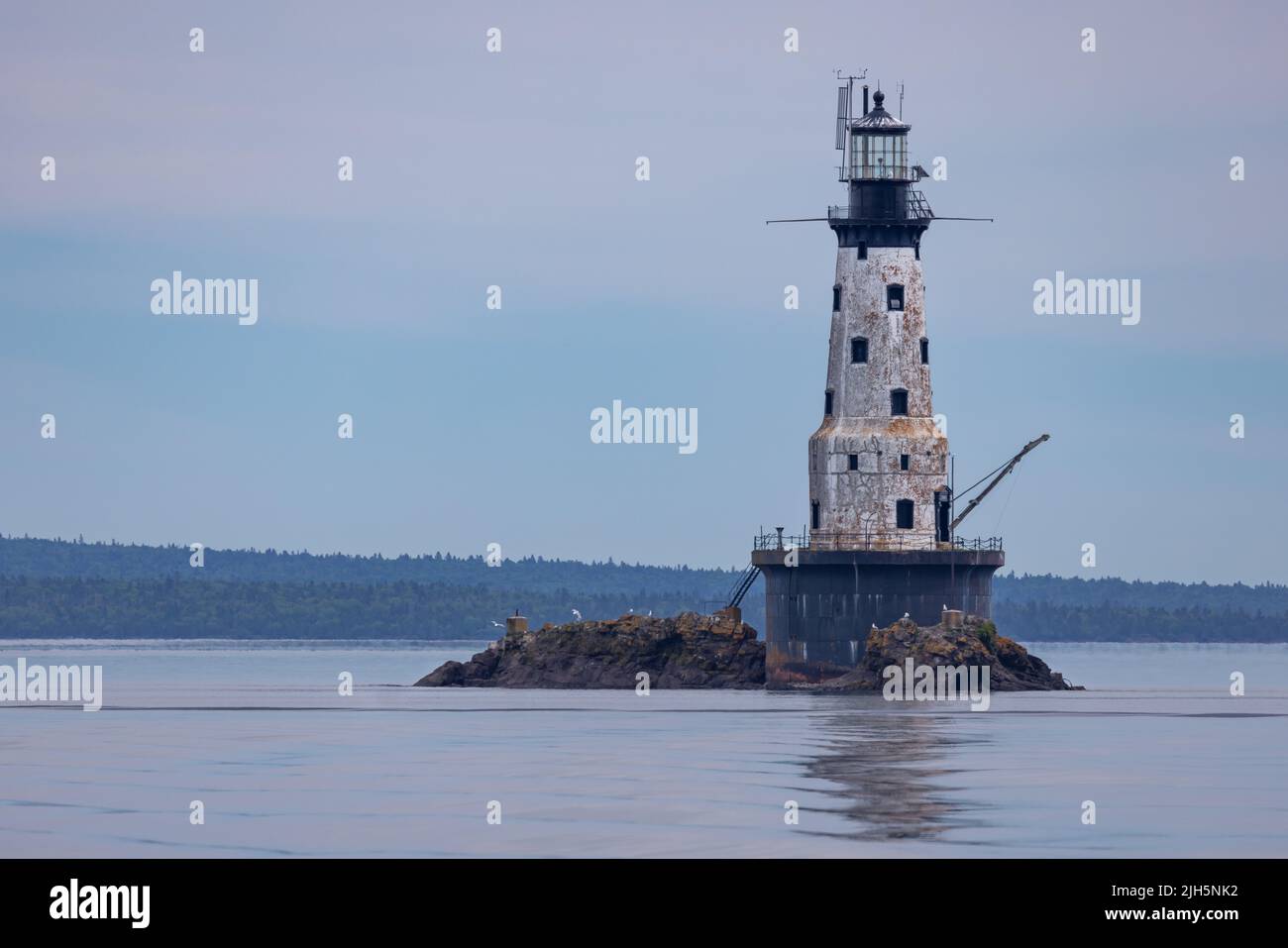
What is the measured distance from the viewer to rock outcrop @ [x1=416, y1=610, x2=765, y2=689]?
9044 cm

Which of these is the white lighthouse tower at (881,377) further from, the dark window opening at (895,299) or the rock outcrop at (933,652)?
the rock outcrop at (933,652)

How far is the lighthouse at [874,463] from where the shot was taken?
273ft

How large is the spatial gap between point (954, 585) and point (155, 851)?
50487 millimetres

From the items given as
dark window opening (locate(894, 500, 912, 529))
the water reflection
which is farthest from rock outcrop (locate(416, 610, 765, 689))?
the water reflection

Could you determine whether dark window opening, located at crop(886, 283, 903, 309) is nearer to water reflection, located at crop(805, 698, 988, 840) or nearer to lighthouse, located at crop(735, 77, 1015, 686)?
lighthouse, located at crop(735, 77, 1015, 686)

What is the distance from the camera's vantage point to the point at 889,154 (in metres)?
84.9

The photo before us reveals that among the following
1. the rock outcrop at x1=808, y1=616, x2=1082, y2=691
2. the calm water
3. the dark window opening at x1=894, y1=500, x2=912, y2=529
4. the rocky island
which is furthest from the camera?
the dark window opening at x1=894, y1=500, x2=912, y2=529

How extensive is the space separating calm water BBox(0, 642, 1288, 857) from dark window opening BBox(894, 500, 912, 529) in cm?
773

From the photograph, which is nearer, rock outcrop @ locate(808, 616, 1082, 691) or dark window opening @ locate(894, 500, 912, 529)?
rock outcrop @ locate(808, 616, 1082, 691)

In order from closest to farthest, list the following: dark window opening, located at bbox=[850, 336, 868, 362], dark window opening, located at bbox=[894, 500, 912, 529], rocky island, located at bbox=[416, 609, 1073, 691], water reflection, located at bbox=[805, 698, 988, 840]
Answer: water reflection, located at bbox=[805, 698, 988, 840] → rocky island, located at bbox=[416, 609, 1073, 691] → dark window opening, located at bbox=[894, 500, 912, 529] → dark window opening, located at bbox=[850, 336, 868, 362]

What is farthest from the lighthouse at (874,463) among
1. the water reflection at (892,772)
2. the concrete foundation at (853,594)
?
the water reflection at (892,772)
